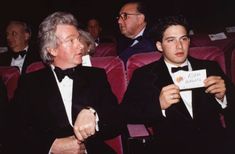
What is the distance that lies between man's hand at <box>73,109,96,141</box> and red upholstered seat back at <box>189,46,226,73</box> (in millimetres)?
1330

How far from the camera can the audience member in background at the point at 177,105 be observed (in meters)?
2.72

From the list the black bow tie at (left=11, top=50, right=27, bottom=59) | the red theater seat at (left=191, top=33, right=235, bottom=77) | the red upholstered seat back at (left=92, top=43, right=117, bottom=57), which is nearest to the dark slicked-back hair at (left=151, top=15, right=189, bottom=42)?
the red theater seat at (left=191, top=33, right=235, bottom=77)

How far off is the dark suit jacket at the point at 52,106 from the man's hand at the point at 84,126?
1.12 feet

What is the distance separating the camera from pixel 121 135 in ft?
9.50

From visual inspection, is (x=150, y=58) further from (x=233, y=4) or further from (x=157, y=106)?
(x=233, y=4)

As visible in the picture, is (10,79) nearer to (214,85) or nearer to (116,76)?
(116,76)

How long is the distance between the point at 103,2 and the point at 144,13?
509cm

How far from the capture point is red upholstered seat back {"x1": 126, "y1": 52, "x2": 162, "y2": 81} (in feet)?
10.1

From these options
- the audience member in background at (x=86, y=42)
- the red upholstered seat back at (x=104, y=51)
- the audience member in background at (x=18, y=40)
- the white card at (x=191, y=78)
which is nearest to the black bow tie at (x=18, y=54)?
the audience member in background at (x=18, y=40)

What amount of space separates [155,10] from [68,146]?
309 inches

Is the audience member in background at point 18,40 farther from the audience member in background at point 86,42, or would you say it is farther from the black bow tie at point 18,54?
the audience member in background at point 86,42

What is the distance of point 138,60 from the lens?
3.09 m

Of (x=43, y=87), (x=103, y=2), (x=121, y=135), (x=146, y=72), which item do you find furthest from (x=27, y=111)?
(x=103, y=2)

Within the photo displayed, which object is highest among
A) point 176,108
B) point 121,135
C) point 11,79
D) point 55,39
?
point 55,39
